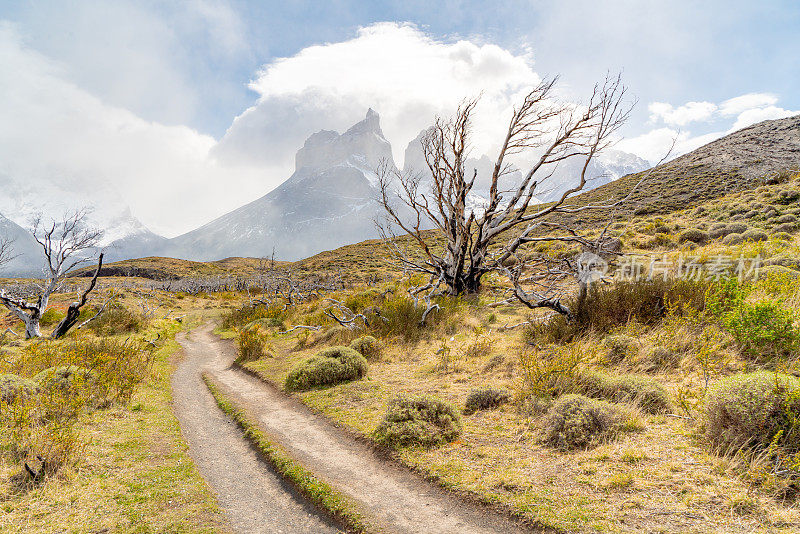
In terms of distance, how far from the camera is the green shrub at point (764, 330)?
18.9 feet

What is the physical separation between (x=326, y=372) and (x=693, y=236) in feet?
72.1

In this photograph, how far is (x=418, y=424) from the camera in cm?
560

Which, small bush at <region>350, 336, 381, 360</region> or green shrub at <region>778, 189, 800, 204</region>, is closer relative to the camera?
small bush at <region>350, 336, 381, 360</region>

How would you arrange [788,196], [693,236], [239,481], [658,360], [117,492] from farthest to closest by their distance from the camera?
[788,196] < [693,236] < [658,360] < [239,481] < [117,492]

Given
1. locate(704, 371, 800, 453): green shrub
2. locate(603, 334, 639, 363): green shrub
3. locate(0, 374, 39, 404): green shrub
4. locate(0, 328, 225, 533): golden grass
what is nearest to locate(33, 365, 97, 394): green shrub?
locate(0, 374, 39, 404): green shrub

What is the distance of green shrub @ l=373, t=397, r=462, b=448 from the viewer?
18.0 feet

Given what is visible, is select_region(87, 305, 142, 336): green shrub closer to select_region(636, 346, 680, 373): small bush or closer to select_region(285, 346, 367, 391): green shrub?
select_region(285, 346, 367, 391): green shrub

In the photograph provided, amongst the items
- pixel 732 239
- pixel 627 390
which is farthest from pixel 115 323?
pixel 732 239

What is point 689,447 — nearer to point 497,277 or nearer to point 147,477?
point 147,477

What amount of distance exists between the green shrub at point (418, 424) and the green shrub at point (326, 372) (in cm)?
299

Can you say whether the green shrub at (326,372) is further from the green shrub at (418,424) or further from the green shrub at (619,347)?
the green shrub at (619,347)

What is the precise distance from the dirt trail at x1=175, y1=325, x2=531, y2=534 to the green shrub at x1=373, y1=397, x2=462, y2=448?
0.38 metres

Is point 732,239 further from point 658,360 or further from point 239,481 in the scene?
point 239,481

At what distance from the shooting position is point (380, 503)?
14.2 feet
